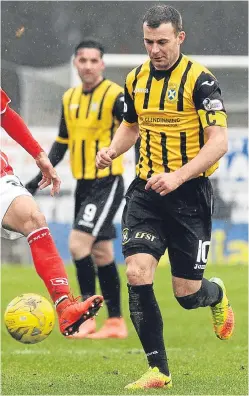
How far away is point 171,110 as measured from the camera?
633 centimetres

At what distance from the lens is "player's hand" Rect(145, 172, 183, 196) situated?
594 cm

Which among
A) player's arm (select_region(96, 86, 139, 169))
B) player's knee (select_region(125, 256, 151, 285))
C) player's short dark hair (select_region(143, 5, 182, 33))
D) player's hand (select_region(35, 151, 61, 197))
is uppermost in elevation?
player's short dark hair (select_region(143, 5, 182, 33))

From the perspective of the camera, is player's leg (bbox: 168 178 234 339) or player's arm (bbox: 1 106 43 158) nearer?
player's arm (bbox: 1 106 43 158)

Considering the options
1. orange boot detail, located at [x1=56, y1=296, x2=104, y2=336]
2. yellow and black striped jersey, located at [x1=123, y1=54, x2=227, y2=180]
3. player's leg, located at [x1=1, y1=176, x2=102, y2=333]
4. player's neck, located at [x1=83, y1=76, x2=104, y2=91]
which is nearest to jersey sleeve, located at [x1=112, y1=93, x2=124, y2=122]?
player's neck, located at [x1=83, y1=76, x2=104, y2=91]

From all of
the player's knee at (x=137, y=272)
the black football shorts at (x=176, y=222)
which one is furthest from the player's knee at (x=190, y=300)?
the player's knee at (x=137, y=272)

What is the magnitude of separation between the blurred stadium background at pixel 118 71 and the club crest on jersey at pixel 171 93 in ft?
29.5

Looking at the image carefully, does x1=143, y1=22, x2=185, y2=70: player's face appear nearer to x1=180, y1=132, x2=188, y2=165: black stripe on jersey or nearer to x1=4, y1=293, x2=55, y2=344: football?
x1=180, y1=132, x2=188, y2=165: black stripe on jersey

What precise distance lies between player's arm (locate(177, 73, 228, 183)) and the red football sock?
0.85m

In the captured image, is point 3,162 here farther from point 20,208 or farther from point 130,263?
point 130,263

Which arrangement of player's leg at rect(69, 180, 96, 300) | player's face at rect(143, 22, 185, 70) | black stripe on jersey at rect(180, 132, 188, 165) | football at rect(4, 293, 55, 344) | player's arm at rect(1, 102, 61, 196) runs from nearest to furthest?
football at rect(4, 293, 55, 344) → player's arm at rect(1, 102, 61, 196) → player's face at rect(143, 22, 185, 70) → black stripe on jersey at rect(180, 132, 188, 165) → player's leg at rect(69, 180, 96, 300)

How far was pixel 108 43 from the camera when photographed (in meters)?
17.7

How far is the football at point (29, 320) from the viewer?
5828 mm

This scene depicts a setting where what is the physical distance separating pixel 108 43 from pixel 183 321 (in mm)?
8287

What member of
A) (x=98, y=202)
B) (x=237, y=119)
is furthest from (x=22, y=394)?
(x=237, y=119)
